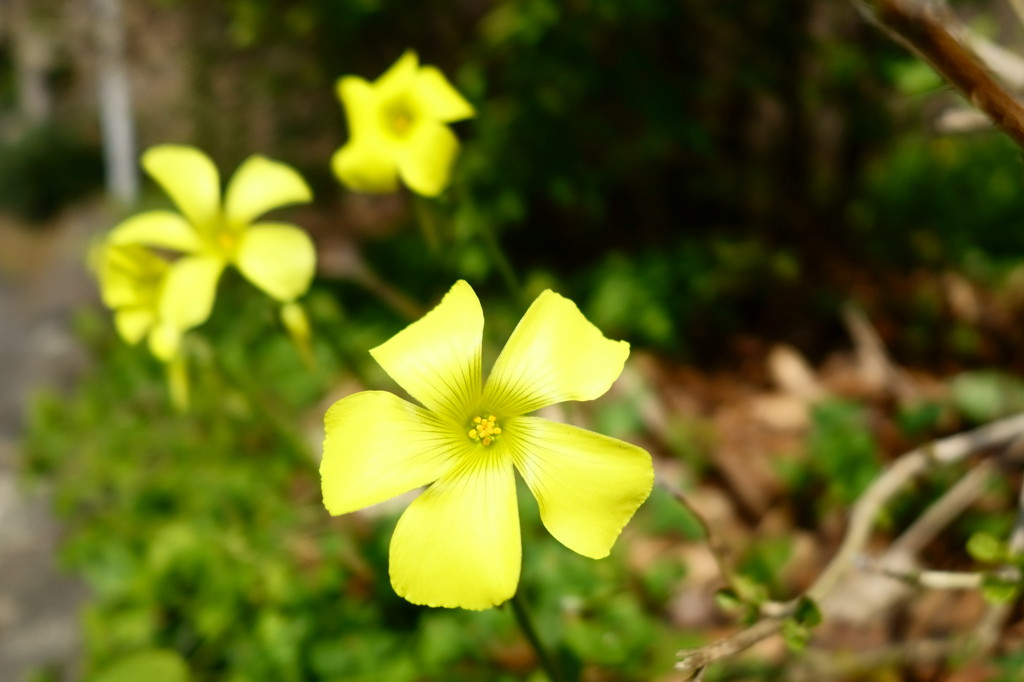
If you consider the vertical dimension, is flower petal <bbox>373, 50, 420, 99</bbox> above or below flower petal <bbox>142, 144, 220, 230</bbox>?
below

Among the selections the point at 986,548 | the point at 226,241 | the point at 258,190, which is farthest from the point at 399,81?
the point at 986,548

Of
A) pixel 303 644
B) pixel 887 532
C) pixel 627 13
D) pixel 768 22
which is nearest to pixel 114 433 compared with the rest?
pixel 303 644

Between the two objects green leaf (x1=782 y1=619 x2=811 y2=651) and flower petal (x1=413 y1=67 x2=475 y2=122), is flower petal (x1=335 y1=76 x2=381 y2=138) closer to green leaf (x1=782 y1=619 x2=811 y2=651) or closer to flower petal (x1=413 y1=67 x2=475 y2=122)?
flower petal (x1=413 y1=67 x2=475 y2=122)

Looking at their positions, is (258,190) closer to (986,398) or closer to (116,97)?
(986,398)

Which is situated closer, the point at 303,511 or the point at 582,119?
the point at 303,511

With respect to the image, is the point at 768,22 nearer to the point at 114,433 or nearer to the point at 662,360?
the point at 662,360

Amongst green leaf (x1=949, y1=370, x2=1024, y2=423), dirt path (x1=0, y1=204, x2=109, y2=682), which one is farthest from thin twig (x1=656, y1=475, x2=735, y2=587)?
dirt path (x1=0, y1=204, x2=109, y2=682)

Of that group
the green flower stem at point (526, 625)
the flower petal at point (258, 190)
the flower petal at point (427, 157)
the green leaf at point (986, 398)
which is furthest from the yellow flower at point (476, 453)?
the green leaf at point (986, 398)
